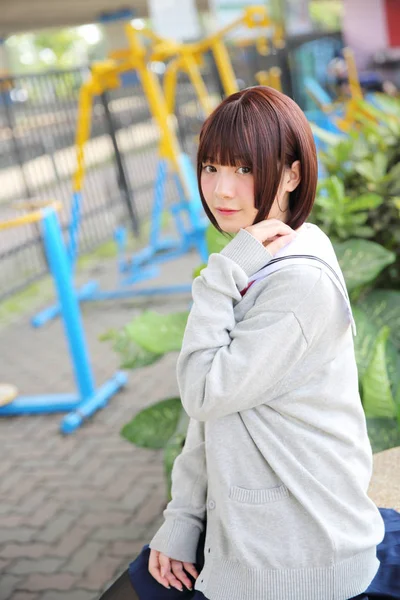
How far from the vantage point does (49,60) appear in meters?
60.7

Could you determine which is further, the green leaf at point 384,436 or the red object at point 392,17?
the red object at point 392,17

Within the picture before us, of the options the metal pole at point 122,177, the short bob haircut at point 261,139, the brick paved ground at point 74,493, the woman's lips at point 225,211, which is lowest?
the brick paved ground at point 74,493

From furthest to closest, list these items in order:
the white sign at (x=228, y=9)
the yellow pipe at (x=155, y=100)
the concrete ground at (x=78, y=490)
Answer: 1. the white sign at (x=228, y=9)
2. the yellow pipe at (x=155, y=100)
3. the concrete ground at (x=78, y=490)

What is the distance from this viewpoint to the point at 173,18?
5.48 meters

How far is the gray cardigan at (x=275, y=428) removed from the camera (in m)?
1.24

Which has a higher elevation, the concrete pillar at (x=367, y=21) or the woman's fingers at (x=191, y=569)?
the concrete pillar at (x=367, y=21)

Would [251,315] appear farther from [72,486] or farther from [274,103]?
[72,486]

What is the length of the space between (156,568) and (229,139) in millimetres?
A: 827

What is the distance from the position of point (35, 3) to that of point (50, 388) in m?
10.6

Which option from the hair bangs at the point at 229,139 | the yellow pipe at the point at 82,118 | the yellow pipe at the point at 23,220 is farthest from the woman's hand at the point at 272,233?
the yellow pipe at the point at 82,118

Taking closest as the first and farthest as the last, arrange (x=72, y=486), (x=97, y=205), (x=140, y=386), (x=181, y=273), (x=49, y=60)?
(x=72, y=486), (x=140, y=386), (x=181, y=273), (x=97, y=205), (x=49, y=60)

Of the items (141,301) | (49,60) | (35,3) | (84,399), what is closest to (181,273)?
(141,301)

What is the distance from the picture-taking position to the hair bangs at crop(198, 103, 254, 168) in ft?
4.17

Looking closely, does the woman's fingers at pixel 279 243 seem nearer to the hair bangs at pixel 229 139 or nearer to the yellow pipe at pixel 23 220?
the hair bangs at pixel 229 139
